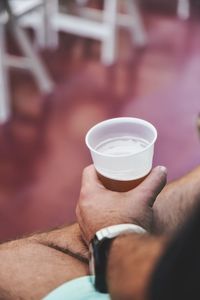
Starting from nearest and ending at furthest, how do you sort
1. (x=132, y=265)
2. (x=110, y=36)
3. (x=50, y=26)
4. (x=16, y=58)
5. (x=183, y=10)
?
(x=132, y=265), (x=16, y=58), (x=110, y=36), (x=50, y=26), (x=183, y=10)

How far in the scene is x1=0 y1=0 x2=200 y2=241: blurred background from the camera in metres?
2.55

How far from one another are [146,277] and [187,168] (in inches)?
73.9

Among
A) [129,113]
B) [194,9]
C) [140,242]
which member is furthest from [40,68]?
[140,242]

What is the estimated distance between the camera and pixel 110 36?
3.61 m

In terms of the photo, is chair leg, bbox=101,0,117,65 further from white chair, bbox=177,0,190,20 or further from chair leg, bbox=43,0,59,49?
white chair, bbox=177,0,190,20

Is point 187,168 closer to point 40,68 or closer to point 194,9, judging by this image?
point 40,68

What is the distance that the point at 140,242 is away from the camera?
0.91 meters

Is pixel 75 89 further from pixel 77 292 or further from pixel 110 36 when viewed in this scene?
pixel 77 292

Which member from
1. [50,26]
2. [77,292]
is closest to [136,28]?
[50,26]

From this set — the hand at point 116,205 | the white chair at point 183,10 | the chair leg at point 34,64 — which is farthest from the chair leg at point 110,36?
the hand at point 116,205

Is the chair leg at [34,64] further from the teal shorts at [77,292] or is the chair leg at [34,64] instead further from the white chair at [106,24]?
the teal shorts at [77,292]

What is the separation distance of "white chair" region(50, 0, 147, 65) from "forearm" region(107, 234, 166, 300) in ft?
9.06

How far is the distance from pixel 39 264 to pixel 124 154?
0.27m

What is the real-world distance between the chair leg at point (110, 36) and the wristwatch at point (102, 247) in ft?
8.68
